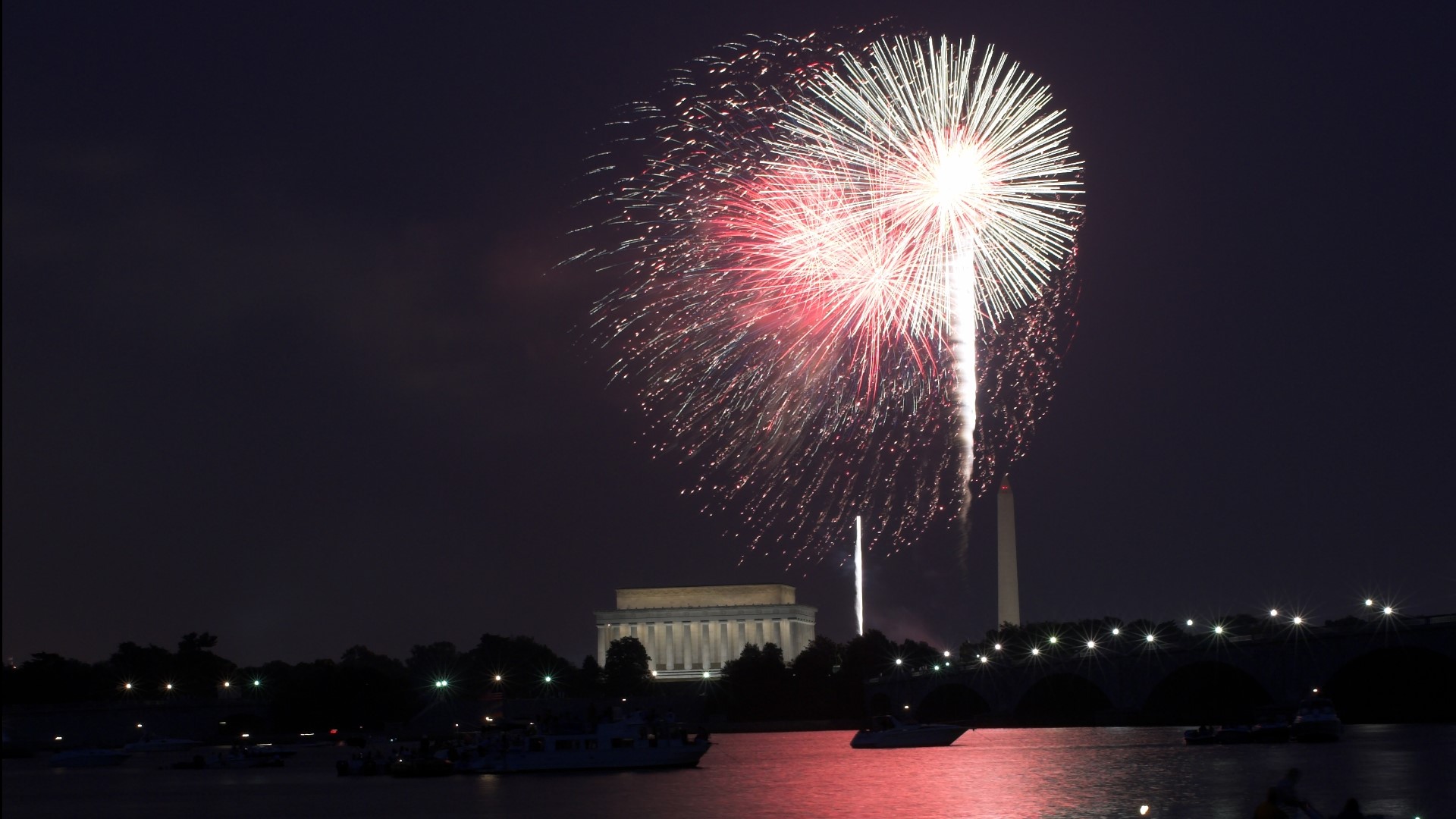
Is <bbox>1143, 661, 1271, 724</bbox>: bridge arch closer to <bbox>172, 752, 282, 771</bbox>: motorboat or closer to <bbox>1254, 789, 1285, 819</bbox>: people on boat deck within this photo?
<bbox>172, 752, 282, 771</bbox>: motorboat

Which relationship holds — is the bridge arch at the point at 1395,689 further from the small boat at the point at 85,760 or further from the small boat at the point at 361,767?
the small boat at the point at 85,760

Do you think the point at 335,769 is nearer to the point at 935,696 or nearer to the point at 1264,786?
the point at 1264,786

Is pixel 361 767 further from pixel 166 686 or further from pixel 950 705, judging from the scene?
pixel 166 686

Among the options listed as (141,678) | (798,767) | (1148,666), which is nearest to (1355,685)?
(1148,666)

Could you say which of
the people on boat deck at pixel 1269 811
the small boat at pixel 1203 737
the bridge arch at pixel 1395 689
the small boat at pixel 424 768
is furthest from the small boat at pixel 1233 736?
the people on boat deck at pixel 1269 811

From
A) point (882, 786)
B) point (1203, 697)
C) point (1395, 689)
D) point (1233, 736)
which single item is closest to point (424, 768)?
point (882, 786)
